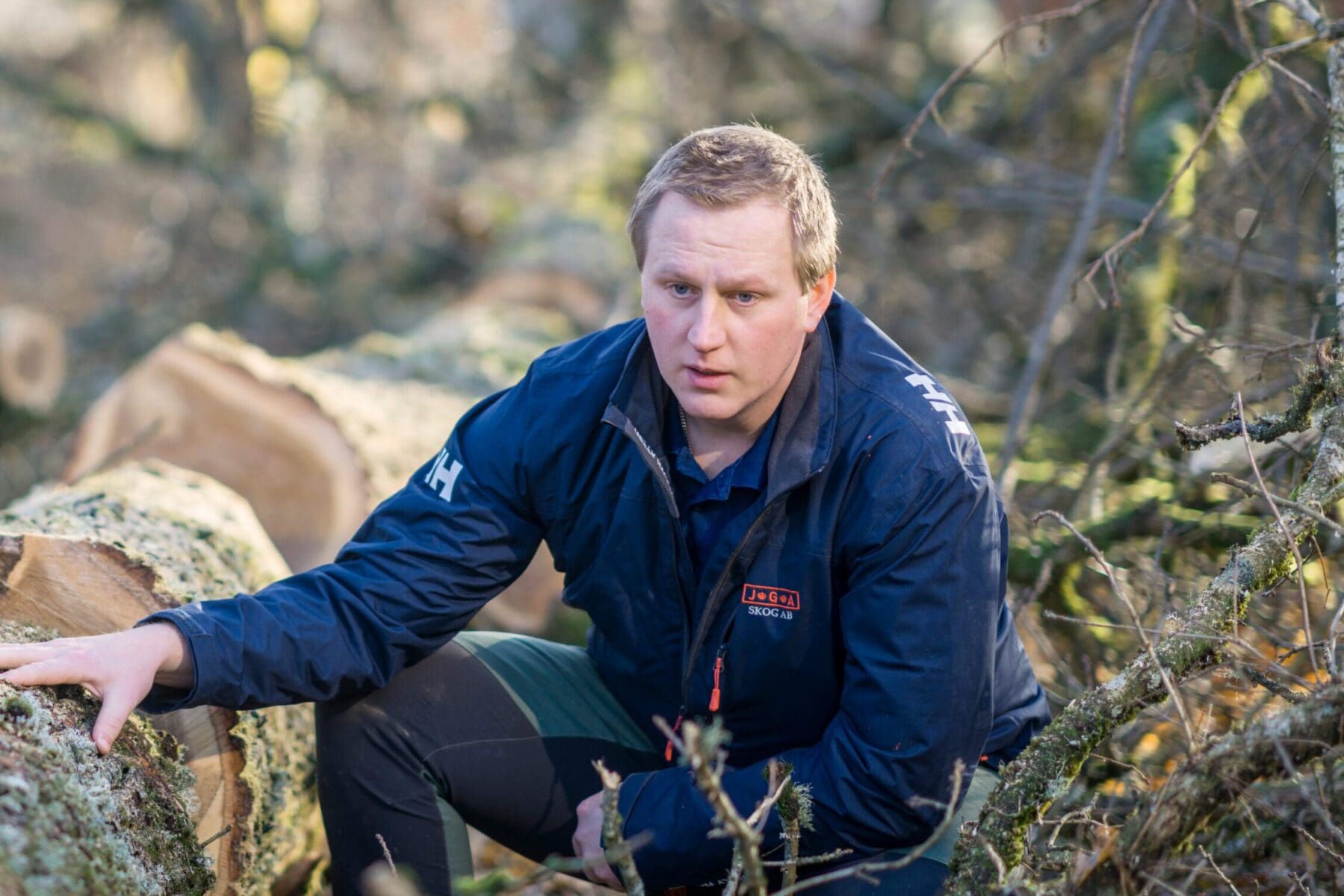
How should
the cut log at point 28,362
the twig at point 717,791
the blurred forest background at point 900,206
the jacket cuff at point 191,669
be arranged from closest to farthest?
1. the twig at point 717,791
2. the jacket cuff at point 191,669
3. the blurred forest background at point 900,206
4. the cut log at point 28,362

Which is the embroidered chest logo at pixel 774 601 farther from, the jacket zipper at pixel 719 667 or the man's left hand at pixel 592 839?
the man's left hand at pixel 592 839

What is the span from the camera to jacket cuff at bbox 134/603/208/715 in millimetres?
2014

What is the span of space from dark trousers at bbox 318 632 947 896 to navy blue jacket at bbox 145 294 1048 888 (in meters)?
0.11

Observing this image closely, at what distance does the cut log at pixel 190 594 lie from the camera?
7.54ft

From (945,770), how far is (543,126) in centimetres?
876

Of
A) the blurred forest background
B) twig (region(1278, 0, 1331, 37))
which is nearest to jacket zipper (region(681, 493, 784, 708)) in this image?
the blurred forest background

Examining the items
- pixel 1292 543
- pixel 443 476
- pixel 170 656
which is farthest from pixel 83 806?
pixel 1292 543

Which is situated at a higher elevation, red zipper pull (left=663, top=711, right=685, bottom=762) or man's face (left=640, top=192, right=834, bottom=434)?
man's face (left=640, top=192, right=834, bottom=434)

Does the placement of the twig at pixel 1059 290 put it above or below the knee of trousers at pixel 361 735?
above

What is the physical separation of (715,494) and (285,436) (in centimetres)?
234

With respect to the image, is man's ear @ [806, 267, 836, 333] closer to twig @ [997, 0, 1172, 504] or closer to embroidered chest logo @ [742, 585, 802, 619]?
embroidered chest logo @ [742, 585, 802, 619]

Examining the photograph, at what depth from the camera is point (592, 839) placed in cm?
227

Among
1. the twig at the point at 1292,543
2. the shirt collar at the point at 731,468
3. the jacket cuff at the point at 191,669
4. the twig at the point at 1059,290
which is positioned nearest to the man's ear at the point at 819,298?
the shirt collar at the point at 731,468

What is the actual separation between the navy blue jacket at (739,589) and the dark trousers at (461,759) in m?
0.11
